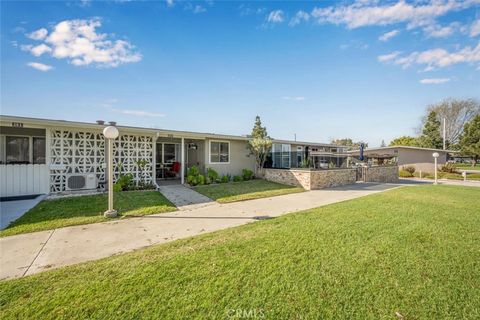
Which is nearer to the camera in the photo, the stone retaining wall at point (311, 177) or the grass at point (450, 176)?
the stone retaining wall at point (311, 177)

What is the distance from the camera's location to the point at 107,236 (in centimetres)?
434

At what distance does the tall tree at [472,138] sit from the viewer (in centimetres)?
2662

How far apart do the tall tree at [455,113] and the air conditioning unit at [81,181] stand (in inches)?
1707

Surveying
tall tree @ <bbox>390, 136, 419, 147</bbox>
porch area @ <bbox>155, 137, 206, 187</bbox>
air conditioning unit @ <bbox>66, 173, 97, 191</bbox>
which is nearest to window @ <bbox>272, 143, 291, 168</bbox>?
porch area @ <bbox>155, 137, 206, 187</bbox>

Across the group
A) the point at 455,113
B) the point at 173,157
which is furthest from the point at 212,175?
the point at 455,113

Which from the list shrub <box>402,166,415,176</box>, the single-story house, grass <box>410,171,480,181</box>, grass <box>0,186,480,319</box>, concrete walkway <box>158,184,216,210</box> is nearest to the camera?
grass <box>0,186,480,319</box>

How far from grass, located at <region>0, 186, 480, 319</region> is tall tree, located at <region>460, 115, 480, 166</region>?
33786 mm

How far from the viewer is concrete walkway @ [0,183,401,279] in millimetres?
3324

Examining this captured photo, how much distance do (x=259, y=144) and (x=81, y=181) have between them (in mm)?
8658

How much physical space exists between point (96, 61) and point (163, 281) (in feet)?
35.0

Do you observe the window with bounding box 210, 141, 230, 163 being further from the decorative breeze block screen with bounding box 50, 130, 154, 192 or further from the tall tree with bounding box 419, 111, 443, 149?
the tall tree with bounding box 419, 111, 443, 149

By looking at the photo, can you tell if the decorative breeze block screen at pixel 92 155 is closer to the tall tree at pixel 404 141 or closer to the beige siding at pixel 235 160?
the beige siding at pixel 235 160

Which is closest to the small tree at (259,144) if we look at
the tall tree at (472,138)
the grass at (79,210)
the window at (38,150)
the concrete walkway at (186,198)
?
the concrete walkway at (186,198)

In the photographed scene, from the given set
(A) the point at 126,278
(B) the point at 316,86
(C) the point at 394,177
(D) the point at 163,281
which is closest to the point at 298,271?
(D) the point at 163,281
